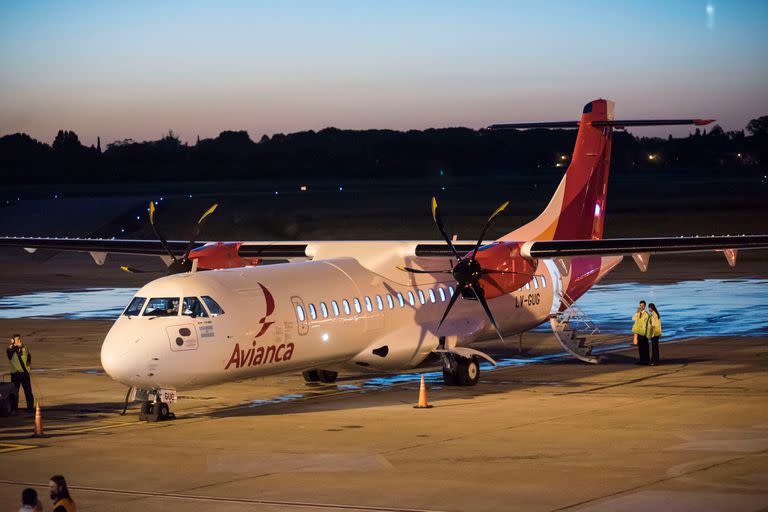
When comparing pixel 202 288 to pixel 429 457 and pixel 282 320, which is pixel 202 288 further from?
pixel 429 457

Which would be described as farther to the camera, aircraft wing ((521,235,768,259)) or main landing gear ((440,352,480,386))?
aircraft wing ((521,235,768,259))

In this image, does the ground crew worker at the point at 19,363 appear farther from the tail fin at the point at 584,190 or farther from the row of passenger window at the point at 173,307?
the tail fin at the point at 584,190

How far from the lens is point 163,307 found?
62.2 ft

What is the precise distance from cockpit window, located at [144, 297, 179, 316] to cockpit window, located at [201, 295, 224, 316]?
0.48 m

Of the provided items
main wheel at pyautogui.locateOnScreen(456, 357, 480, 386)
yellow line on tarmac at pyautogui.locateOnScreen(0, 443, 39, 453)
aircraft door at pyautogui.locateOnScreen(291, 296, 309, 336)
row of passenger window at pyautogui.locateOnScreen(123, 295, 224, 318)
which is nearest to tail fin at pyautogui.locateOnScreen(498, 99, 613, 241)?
main wheel at pyautogui.locateOnScreen(456, 357, 480, 386)

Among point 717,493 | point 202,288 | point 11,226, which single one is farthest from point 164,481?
point 11,226

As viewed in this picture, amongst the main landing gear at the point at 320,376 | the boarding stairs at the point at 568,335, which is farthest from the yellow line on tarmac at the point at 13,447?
the boarding stairs at the point at 568,335

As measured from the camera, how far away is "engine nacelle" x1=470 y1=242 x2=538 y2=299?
23.2m

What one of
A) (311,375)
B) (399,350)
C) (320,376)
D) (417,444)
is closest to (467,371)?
(399,350)

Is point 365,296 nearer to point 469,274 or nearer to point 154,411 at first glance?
point 469,274

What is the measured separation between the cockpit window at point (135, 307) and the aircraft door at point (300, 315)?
9.15ft

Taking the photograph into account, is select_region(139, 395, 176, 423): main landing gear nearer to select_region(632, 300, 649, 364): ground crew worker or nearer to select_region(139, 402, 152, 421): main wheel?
select_region(139, 402, 152, 421): main wheel

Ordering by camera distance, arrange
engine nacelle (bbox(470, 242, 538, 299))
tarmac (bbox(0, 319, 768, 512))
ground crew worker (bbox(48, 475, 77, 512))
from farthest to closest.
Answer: engine nacelle (bbox(470, 242, 538, 299))
tarmac (bbox(0, 319, 768, 512))
ground crew worker (bbox(48, 475, 77, 512))

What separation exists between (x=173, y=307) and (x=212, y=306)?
0.66 meters
